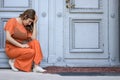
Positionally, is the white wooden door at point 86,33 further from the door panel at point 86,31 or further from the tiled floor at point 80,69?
the tiled floor at point 80,69

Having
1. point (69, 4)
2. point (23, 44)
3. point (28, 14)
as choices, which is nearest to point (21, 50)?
point (23, 44)

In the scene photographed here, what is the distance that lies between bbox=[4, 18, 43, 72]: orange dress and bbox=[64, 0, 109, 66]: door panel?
777 millimetres

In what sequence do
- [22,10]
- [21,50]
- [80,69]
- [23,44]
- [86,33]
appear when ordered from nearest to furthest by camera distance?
1. [21,50]
2. [23,44]
3. [80,69]
4. [22,10]
5. [86,33]

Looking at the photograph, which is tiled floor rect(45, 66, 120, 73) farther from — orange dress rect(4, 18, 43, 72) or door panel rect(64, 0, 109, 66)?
orange dress rect(4, 18, 43, 72)

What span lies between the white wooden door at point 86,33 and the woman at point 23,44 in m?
0.75

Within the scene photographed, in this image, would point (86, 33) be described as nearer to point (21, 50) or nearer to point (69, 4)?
point (69, 4)

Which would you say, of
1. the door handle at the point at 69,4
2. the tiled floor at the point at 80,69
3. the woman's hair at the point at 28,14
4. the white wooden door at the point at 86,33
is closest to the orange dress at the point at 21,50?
the woman's hair at the point at 28,14

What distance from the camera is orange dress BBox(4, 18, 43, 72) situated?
686 centimetres

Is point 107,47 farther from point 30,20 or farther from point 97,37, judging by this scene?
point 30,20

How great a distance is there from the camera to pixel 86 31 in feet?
24.7

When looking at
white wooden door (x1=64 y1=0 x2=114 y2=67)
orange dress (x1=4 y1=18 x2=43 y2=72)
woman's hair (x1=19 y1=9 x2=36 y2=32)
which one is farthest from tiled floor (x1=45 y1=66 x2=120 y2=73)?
woman's hair (x1=19 y1=9 x2=36 y2=32)

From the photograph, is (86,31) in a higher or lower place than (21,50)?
higher

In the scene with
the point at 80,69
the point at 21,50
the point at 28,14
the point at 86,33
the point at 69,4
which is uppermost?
the point at 69,4

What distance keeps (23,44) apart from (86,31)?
1.24 metres
